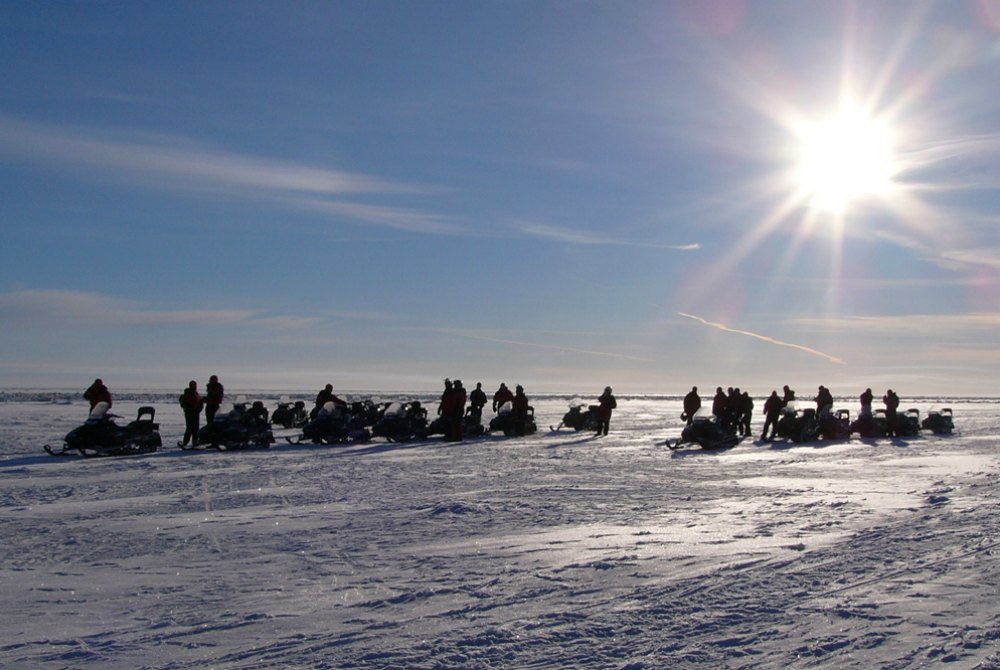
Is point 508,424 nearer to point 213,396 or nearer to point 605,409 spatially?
point 605,409

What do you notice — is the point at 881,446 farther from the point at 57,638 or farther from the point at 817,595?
the point at 57,638

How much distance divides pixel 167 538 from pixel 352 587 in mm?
2985

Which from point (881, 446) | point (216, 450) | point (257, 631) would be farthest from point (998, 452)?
point (257, 631)

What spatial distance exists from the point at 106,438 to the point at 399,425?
8013mm

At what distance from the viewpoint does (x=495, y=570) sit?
7340 mm

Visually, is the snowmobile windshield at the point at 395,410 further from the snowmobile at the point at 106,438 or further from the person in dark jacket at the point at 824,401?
the person in dark jacket at the point at 824,401

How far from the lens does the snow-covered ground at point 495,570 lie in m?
5.23

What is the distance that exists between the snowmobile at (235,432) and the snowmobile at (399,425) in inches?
140

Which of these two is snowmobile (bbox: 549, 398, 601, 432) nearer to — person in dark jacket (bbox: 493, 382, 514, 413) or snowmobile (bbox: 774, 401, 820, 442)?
person in dark jacket (bbox: 493, 382, 514, 413)

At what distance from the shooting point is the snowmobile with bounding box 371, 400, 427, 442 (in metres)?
23.9

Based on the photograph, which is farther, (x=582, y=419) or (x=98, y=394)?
(x=582, y=419)

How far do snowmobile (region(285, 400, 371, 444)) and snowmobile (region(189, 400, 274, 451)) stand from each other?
4.20 feet

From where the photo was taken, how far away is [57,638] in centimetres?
549

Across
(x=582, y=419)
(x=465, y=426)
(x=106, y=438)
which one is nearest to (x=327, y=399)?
(x=465, y=426)
